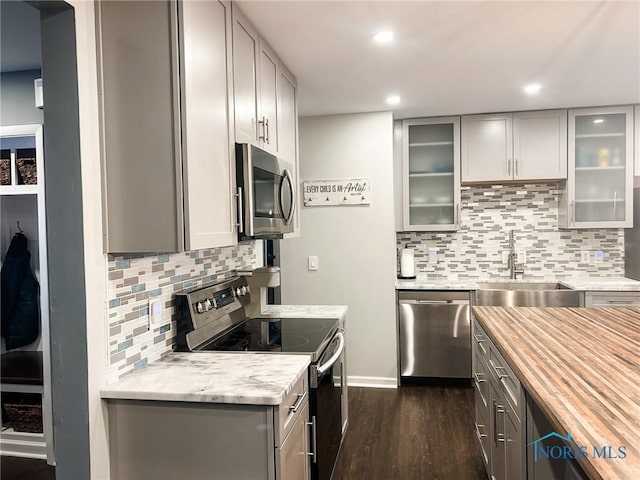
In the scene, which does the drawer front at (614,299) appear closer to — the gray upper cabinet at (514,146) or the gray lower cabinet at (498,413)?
the gray upper cabinet at (514,146)

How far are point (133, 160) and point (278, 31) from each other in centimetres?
114

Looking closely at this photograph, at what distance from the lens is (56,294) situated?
1478mm

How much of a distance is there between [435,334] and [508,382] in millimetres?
2156

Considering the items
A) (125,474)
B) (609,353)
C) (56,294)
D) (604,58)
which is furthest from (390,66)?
(125,474)

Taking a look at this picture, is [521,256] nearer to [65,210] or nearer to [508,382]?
[508,382]

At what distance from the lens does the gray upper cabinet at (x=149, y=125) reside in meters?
1.54

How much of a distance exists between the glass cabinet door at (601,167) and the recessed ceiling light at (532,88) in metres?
0.78

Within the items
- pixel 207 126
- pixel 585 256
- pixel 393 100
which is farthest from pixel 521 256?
pixel 207 126

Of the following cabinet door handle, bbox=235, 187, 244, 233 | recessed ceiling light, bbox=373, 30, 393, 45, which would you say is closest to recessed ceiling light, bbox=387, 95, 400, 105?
recessed ceiling light, bbox=373, 30, 393, 45

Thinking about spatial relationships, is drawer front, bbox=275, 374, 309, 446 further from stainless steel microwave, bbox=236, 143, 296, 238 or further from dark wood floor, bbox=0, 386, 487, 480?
dark wood floor, bbox=0, 386, 487, 480

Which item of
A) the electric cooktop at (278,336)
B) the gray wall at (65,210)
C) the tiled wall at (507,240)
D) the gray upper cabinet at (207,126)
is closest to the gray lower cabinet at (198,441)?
the gray wall at (65,210)

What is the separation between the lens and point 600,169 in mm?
3914

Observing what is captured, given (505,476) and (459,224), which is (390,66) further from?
(505,476)

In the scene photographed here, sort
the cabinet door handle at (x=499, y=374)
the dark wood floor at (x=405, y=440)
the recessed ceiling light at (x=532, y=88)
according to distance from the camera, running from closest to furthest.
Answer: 1. the cabinet door handle at (x=499, y=374)
2. the dark wood floor at (x=405, y=440)
3. the recessed ceiling light at (x=532, y=88)
